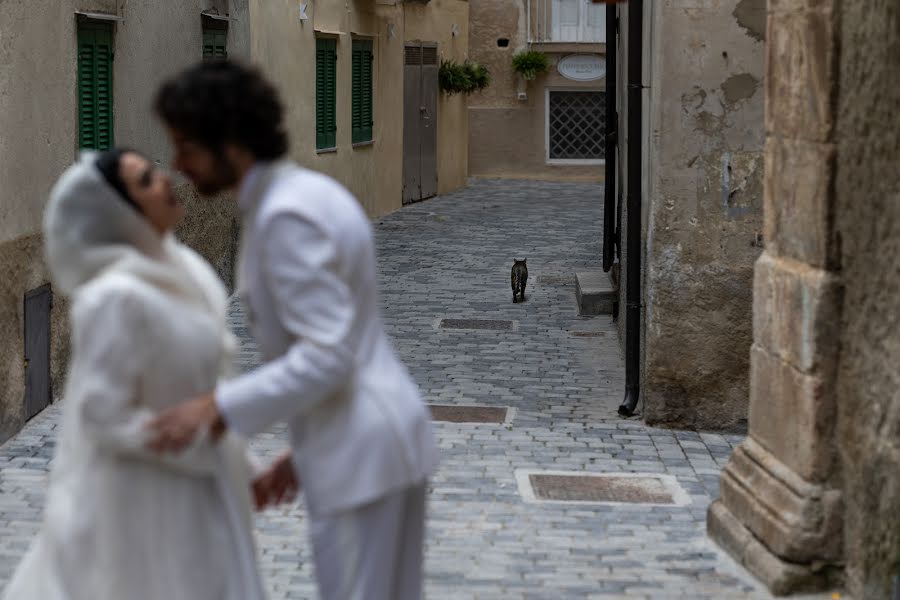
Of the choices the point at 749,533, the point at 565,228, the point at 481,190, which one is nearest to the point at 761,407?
the point at 749,533

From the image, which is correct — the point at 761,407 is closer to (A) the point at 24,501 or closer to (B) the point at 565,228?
(A) the point at 24,501

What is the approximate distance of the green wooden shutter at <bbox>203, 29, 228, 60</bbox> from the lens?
13.7 m

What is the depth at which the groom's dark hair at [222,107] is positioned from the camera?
3422 mm

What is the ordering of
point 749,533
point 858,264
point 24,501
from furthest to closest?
point 24,501
point 749,533
point 858,264

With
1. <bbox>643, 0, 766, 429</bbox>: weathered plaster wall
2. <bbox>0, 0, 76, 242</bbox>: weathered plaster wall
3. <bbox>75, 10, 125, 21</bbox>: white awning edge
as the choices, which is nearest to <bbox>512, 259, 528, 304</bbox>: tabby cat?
<bbox>75, 10, 125, 21</bbox>: white awning edge

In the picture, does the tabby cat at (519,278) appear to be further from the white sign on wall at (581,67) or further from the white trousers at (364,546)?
the white sign on wall at (581,67)

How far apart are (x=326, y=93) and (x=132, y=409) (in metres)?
16.3

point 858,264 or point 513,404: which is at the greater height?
point 858,264

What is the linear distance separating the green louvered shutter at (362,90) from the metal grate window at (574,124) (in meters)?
8.06

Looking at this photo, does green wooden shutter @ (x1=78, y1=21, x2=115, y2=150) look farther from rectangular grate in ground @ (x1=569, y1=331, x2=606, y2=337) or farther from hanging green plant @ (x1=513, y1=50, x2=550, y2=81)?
hanging green plant @ (x1=513, y1=50, x2=550, y2=81)

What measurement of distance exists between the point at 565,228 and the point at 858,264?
15442 millimetres

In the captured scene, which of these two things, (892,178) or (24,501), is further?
(24,501)

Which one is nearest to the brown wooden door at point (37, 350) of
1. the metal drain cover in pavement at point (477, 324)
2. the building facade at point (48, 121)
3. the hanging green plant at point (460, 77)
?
the building facade at point (48, 121)

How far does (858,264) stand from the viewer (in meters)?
5.77
